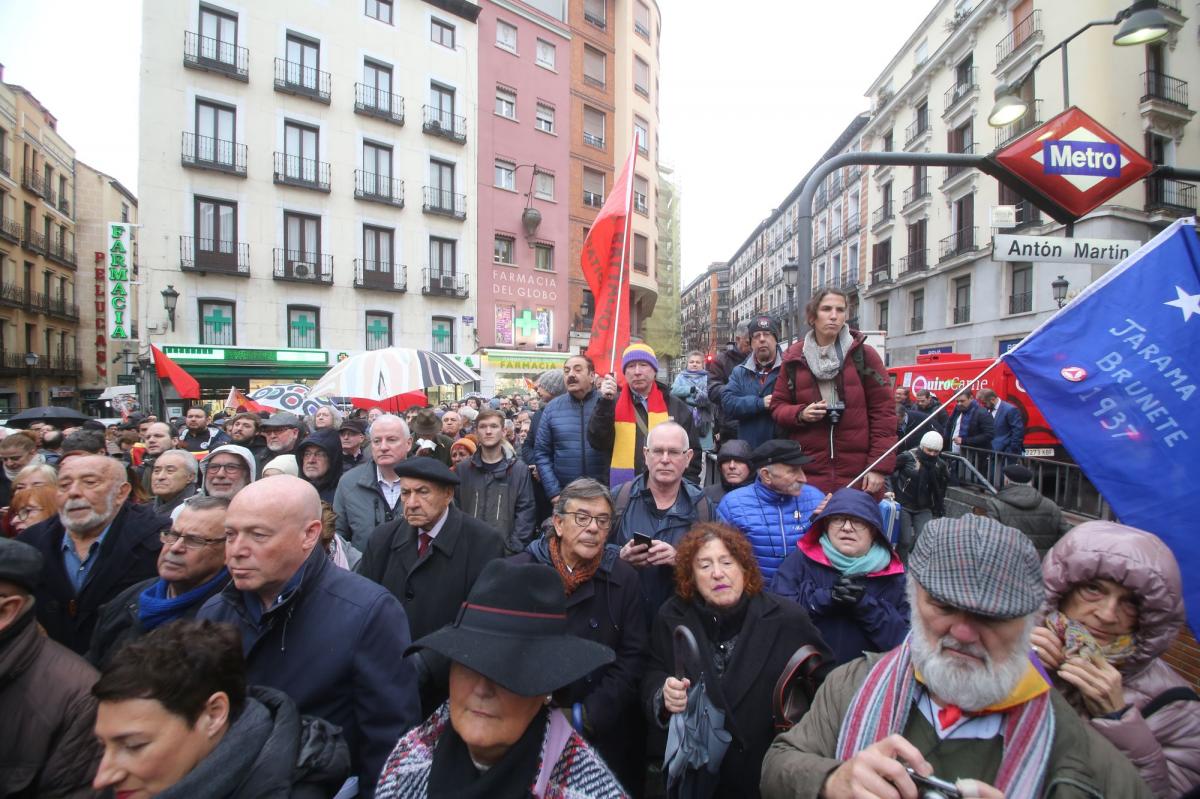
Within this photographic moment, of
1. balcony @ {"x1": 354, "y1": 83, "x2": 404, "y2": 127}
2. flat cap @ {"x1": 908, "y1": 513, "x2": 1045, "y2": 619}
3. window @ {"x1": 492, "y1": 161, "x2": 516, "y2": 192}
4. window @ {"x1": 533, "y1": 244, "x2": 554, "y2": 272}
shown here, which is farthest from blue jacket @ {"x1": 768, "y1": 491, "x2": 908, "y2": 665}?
window @ {"x1": 492, "y1": 161, "x2": 516, "y2": 192}

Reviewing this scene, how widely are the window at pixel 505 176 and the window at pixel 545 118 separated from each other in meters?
2.45

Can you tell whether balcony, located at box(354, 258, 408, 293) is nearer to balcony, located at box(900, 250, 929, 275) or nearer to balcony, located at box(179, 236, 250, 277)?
balcony, located at box(179, 236, 250, 277)

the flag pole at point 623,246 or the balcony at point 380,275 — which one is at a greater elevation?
the balcony at point 380,275

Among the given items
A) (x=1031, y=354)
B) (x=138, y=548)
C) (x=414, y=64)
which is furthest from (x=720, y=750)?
(x=414, y=64)

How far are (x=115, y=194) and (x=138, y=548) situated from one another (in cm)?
4798

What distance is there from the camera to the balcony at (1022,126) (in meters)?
22.1

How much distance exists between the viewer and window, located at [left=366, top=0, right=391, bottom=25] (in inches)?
895

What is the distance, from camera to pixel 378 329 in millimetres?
23234

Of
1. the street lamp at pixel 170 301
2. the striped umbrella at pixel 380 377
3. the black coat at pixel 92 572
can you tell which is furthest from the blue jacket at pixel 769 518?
the street lamp at pixel 170 301

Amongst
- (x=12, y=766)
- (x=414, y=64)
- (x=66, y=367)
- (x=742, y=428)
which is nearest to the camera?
(x=12, y=766)

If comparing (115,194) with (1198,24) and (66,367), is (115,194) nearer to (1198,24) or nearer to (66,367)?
(66,367)

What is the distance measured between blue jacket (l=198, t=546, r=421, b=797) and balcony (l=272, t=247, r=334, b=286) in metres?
21.8

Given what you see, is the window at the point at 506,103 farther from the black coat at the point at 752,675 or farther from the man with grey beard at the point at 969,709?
the man with grey beard at the point at 969,709

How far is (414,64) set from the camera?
23.7 meters
